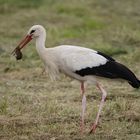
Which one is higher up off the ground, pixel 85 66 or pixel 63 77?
pixel 85 66

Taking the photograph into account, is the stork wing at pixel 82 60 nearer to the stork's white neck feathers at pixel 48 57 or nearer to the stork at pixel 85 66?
the stork at pixel 85 66

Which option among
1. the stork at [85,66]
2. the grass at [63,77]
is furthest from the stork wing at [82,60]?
the grass at [63,77]

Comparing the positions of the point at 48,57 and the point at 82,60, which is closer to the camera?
the point at 82,60

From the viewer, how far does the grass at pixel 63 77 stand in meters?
8.05

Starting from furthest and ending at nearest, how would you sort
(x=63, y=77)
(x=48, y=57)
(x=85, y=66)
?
(x=63, y=77) < (x=48, y=57) < (x=85, y=66)

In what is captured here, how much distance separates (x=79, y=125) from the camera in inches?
324

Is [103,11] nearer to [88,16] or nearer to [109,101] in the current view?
[88,16]

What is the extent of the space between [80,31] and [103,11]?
2476 mm

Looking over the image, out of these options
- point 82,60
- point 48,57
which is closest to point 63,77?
point 48,57

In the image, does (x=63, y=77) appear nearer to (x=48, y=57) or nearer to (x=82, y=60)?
(x=48, y=57)

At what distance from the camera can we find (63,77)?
36.8ft

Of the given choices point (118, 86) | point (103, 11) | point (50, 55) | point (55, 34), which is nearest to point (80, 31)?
point (55, 34)

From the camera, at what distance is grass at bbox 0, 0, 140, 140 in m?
8.05

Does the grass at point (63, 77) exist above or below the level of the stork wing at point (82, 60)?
below
